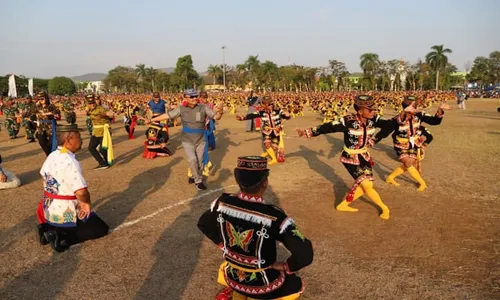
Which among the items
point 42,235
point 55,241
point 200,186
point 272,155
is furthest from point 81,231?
point 272,155

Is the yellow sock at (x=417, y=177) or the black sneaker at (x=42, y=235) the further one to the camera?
the yellow sock at (x=417, y=177)

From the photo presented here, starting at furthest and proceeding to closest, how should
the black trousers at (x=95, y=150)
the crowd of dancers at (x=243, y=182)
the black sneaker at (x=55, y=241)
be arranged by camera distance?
the black trousers at (x=95, y=150) → the black sneaker at (x=55, y=241) → the crowd of dancers at (x=243, y=182)

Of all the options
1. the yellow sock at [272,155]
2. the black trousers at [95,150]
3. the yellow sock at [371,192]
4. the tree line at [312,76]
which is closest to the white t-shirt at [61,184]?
the yellow sock at [371,192]

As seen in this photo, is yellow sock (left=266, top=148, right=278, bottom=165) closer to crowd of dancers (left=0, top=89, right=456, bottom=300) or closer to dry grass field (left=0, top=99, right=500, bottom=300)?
crowd of dancers (left=0, top=89, right=456, bottom=300)

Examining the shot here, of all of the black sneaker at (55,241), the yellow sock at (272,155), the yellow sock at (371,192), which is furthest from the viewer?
the yellow sock at (272,155)

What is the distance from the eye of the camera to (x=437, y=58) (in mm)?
75875

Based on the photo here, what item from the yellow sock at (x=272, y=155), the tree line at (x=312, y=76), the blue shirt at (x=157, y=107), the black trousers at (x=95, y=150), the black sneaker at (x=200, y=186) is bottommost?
the black sneaker at (x=200, y=186)

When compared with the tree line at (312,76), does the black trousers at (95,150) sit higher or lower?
lower

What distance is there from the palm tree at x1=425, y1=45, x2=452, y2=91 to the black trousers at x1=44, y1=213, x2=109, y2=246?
267 feet

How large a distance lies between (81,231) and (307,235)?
2969 millimetres

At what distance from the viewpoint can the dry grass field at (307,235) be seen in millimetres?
3816

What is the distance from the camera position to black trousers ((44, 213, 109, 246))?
15.6ft

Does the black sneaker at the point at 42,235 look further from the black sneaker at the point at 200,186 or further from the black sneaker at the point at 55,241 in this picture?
the black sneaker at the point at 200,186

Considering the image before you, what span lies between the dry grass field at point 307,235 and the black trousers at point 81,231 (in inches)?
4.2
